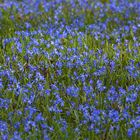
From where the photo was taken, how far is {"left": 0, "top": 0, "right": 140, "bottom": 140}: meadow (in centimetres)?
412

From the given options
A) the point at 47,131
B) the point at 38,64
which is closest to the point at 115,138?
the point at 47,131

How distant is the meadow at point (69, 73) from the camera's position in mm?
4121

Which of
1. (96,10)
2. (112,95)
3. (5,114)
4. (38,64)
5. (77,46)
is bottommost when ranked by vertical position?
(5,114)

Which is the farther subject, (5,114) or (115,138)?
(5,114)

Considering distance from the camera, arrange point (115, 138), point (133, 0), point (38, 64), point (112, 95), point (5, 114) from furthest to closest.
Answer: point (133, 0)
point (38, 64)
point (112, 95)
point (5, 114)
point (115, 138)

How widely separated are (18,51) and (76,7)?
230 centimetres

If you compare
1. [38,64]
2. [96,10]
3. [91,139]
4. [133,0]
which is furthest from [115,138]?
[133,0]

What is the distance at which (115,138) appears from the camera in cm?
400

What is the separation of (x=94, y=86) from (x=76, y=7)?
3.02m

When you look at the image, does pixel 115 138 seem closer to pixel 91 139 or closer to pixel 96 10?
pixel 91 139

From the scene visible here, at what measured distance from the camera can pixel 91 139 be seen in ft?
13.2

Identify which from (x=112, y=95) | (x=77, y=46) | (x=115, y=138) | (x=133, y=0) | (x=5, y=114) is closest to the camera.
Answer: (x=115, y=138)

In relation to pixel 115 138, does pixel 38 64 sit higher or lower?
higher

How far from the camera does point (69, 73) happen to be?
5.09 meters
